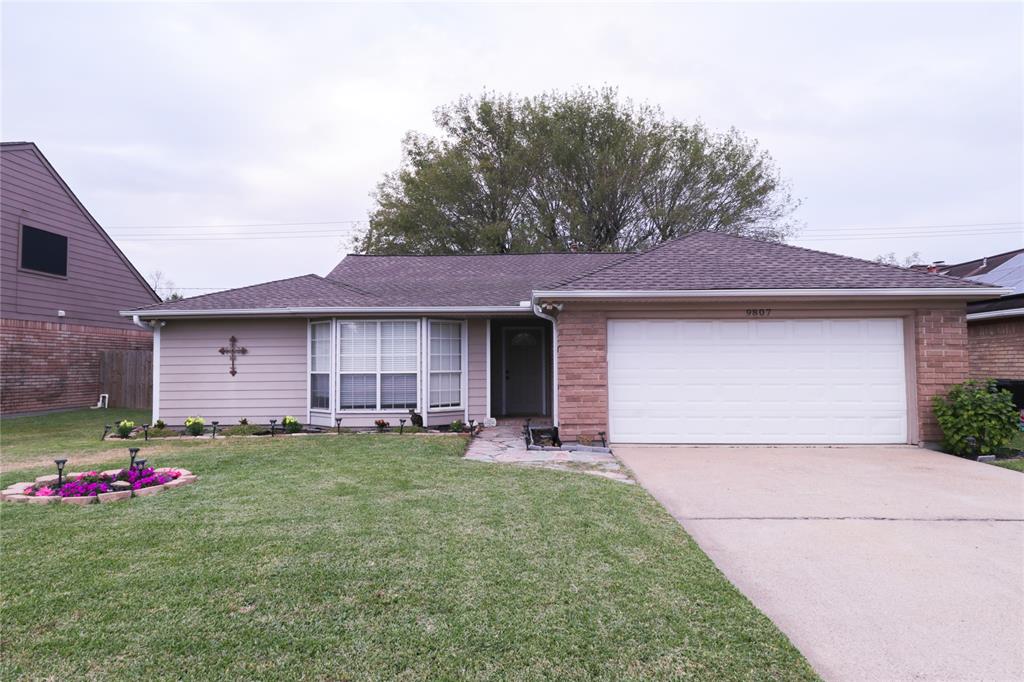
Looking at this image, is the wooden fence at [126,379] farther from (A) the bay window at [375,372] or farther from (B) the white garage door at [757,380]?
(B) the white garage door at [757,380]

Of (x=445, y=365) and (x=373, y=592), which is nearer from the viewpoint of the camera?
(x=373, y=592)

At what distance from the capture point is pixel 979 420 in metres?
6.84

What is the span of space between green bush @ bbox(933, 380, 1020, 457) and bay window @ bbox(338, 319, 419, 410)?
8.39m

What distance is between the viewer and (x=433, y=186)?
22719 mm

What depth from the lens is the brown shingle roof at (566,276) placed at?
7676 millimetres

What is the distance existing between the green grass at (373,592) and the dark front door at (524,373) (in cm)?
685

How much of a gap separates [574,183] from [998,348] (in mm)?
16276

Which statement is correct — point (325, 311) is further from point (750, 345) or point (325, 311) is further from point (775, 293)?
point (775, 293)

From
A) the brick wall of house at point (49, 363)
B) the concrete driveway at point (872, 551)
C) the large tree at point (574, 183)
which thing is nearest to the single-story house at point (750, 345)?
the concrete driveway at point (872, 551)

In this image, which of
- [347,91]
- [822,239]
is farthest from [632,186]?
[347,91]

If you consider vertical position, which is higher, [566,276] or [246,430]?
[566,276]

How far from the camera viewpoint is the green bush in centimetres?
678

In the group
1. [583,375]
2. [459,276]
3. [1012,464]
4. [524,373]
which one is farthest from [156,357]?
[1012,464]

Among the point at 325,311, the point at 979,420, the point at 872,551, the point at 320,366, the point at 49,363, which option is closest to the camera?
the point at 872,551
